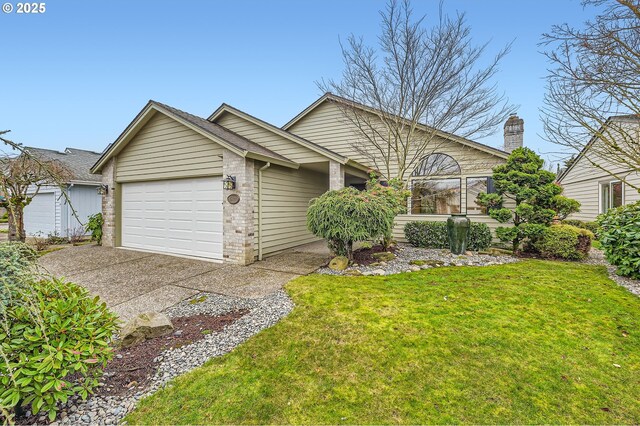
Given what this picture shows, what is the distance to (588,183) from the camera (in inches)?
513

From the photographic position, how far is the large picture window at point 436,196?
9.96 m

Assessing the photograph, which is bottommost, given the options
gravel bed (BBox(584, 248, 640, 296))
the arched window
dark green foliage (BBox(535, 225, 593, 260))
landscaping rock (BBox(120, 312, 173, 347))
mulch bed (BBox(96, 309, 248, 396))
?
mulch bed (BBox(96, 309, 248, 396))

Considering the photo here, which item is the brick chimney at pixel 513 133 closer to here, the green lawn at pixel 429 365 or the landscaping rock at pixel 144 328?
the green lawn at pixel 429 365

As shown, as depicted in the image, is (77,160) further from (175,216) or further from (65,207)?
(175,216)

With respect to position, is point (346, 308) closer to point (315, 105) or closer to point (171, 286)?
point (171, 286)

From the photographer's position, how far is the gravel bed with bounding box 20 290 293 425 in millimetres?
2314

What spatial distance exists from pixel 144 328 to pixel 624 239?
8.55 meters

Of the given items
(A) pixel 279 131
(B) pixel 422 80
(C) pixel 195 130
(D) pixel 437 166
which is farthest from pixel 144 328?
(D) pixel 437 166

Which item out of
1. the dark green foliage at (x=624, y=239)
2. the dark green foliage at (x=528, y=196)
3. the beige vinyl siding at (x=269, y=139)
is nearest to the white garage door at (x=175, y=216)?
the beige vinyl siding at (x=269, y=139)

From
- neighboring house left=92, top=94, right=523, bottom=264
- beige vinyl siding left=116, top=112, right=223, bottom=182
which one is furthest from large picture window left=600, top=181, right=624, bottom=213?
beige vinyl siding left=116, top=112, right=223, bottom=182

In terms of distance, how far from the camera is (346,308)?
4.30 m

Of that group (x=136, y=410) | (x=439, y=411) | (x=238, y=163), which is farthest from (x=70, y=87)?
(x=439, y=411)

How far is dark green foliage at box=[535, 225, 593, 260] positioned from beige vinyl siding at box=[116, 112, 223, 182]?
29.6 feet

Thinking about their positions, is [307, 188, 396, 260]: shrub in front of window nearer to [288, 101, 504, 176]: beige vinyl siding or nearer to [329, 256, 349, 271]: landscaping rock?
[329, 256, 349, 271]: landscaping rock
